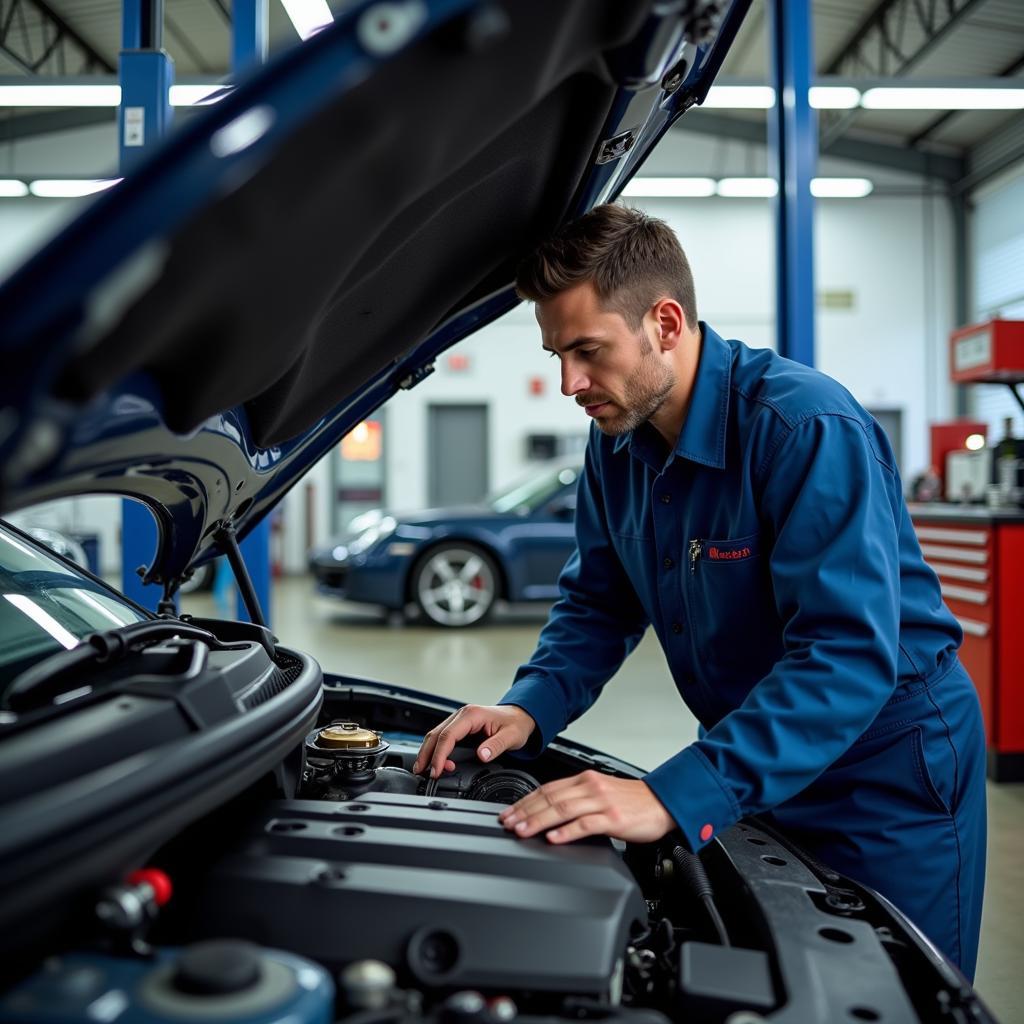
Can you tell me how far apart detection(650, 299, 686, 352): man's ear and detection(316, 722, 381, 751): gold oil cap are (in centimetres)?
63

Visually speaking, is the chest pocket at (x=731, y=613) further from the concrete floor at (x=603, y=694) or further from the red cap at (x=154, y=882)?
the concrete floor at (x=603, y=694)

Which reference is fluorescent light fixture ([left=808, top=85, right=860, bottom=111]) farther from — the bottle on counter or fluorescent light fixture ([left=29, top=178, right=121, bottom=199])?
fluorescent light fixture ([left=29, top=178, right=121, bottom=199])

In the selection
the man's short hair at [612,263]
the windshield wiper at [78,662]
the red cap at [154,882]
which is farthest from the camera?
the man's short hair at [612,263]

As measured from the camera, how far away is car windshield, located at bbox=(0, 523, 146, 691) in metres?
0.98

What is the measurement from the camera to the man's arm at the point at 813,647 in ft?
3.21

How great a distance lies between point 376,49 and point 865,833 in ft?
3.47

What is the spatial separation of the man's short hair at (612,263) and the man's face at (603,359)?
15 millimetres

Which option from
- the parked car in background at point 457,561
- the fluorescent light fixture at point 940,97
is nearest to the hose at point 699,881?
the parked car in background at point 457,561

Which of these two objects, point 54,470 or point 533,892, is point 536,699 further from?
point 54,470

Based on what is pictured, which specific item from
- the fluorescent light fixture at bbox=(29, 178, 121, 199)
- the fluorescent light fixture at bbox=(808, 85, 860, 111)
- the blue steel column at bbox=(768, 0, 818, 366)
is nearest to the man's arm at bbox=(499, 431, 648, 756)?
the blue steel column at bbox=(768, 0, 818, 366)

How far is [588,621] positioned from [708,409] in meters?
0.41

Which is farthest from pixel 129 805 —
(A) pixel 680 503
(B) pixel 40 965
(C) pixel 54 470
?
(A) pixel 680 503

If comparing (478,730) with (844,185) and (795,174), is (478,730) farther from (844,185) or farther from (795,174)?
(844,185)

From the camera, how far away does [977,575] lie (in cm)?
324
